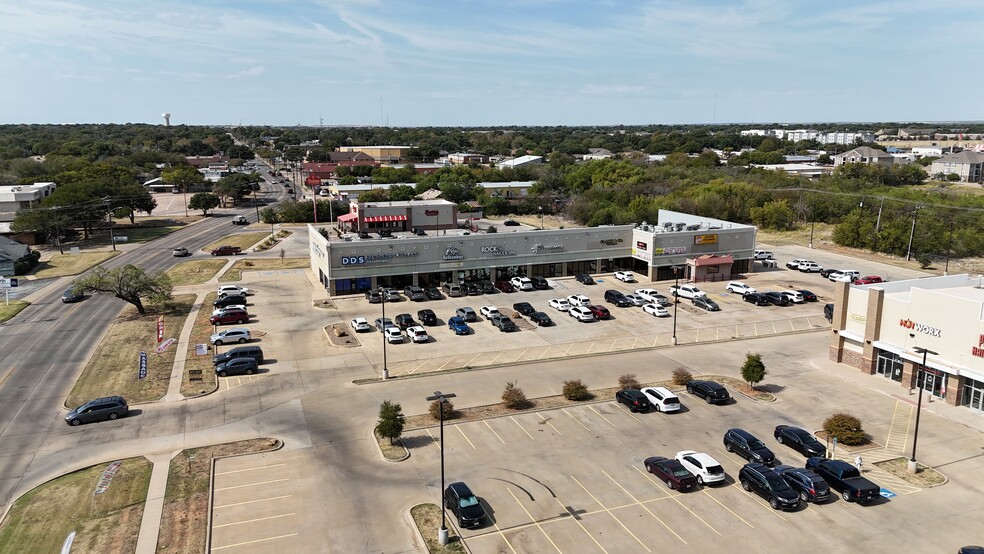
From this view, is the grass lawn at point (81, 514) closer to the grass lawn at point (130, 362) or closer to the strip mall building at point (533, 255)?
the grass lawn at point (130, 362)

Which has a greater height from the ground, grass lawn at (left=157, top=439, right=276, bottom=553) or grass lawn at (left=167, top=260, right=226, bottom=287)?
grass lawn at (left=167, top=260, right=226, bottom=287)

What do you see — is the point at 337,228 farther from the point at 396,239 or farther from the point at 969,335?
the point at 969,335

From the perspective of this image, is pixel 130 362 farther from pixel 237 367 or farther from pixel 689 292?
pixel 689 292

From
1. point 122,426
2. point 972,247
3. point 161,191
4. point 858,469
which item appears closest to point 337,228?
point 122,426

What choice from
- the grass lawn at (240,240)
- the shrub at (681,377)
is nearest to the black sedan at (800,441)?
the shrub at (681,377)

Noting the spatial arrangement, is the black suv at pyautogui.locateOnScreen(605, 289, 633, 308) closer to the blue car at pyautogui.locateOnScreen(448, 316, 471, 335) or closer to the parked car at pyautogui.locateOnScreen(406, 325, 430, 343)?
the blue car at pyautogui.locateOnScreen(448, 316, 471, 335)

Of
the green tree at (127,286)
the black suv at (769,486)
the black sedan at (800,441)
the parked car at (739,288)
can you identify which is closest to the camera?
the black suv at (769,486)

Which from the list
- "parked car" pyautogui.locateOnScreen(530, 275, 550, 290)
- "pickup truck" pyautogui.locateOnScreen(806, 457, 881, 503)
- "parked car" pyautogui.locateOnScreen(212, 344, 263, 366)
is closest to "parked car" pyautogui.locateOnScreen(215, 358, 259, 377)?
"parked car" pyautogui.locateOnScreen(212, 344, 263, 366)
